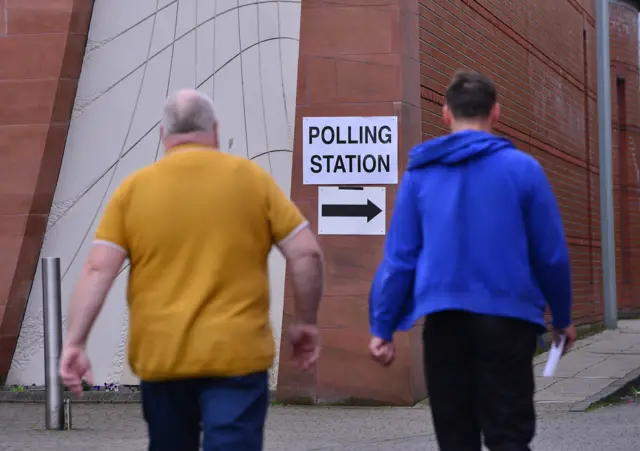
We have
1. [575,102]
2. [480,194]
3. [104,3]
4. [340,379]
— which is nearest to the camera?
[480,194]

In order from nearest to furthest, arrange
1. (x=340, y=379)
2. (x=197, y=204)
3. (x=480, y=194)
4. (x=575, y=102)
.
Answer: (x=197, y=204), (x=480, y=194), (x=340, y=379), (x=575, y=102)

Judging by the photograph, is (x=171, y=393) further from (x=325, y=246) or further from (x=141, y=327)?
(x=325, y=246)

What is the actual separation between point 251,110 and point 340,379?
7.70 feet

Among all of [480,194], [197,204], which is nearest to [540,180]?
[480,194]

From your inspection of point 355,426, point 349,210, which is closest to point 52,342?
point 355,426

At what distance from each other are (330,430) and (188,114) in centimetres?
505

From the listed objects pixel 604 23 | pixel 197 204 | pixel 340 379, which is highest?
pixel 604 23

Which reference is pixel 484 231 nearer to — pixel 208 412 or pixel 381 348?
pixel 381 348

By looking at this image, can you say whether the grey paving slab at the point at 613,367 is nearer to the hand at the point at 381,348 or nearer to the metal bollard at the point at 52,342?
the metal bollard at the point at 52,342

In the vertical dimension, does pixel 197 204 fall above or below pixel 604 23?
below

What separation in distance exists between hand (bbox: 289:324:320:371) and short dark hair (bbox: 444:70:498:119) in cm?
90

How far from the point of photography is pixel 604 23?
20.8m

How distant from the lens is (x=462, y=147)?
4.40 metres

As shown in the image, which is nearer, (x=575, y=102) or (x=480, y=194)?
(x=480, y=194)
